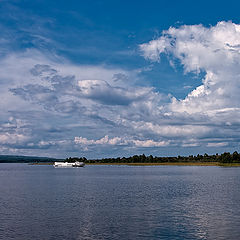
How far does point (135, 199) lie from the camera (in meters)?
82.5

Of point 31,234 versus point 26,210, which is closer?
point 31,234

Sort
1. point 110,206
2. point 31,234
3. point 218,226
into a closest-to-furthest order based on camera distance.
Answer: point 31,234, point 218,226, point 110,206

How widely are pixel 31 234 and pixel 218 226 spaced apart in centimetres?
2785

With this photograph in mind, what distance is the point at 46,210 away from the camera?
219ft

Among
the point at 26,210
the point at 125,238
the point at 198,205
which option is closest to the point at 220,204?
the point at 198,205

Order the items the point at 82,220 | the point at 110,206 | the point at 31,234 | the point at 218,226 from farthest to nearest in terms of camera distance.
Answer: the point at 110,206, the point at 82,220, the point at 218,226, the point at 31,234

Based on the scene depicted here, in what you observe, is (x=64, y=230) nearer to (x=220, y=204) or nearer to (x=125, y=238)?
(x=125, y=238)

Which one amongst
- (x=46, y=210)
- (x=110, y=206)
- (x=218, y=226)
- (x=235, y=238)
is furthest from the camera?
(x=110, y=206)

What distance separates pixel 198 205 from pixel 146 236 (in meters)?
30.2

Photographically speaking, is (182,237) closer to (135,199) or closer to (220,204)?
(220,204)

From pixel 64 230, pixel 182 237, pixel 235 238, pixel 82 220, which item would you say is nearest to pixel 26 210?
pixel 82 220

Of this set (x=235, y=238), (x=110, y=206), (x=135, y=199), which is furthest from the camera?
(x=135, y=199)

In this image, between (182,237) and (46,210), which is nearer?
(182,237)

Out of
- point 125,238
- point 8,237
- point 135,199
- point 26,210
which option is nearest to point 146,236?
point 125,238
